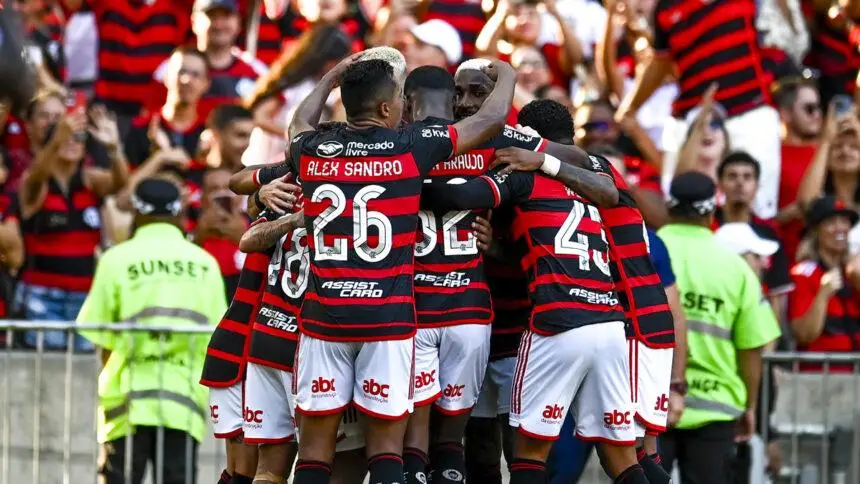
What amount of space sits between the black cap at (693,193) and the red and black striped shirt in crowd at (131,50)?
586cm

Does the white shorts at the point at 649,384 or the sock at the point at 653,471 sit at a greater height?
the white shorts at the point at 649,384

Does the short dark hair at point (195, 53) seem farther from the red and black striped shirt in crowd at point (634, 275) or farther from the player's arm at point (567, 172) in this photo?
the player's arm at point (567, 172)

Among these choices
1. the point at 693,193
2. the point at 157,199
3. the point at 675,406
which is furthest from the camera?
the point at 157,199

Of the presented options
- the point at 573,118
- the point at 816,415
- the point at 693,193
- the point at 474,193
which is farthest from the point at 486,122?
the point at 816,415

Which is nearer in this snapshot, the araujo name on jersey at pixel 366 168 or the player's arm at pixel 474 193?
the araujo name on jersey at pixel 366 168

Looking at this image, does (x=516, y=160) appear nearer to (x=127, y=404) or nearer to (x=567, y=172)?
(x=567, y=172)

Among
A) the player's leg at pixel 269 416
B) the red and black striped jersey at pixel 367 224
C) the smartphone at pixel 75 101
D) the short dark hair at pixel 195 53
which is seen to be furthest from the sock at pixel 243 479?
the short dark hair at pixel 195 53

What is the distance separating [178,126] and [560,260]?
607cm

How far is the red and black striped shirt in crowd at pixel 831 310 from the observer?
453 inches

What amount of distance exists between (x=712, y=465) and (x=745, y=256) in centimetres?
165

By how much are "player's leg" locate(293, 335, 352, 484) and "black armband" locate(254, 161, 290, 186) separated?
1.00 m

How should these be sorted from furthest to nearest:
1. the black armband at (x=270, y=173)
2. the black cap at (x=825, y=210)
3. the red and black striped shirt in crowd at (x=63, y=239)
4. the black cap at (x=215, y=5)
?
the black cap at (x=215, y=5) → the red and black striped shirt in crowd at (x=63, y=239) → the black cap at (x=825, y=210) → the black armband at (x=270, y=173)

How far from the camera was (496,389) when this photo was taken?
8438 millimetres

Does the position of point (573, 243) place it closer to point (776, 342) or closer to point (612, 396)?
point (612, 396)
